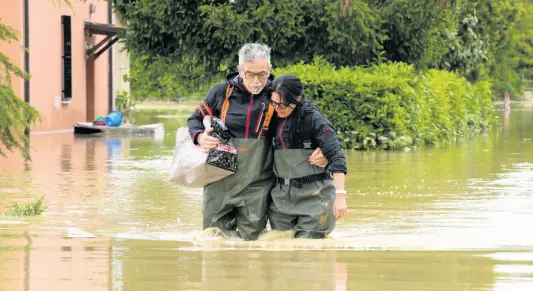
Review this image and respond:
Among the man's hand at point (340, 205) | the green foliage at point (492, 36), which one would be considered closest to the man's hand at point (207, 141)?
the man's hand at point (340, 205)

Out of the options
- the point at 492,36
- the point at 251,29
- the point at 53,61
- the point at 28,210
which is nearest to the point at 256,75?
the point at 28,210

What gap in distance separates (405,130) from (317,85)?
1992mm

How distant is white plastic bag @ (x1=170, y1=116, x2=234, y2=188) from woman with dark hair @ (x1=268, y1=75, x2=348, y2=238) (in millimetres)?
442

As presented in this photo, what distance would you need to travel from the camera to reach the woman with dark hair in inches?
351

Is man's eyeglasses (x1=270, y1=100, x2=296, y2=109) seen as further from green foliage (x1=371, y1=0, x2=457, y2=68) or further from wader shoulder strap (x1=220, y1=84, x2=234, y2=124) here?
green foliage (x1=371, y1=0, x2=457, y2=68)

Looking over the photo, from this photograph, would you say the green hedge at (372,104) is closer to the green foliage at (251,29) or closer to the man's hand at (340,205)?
the green foliage at (251,29)

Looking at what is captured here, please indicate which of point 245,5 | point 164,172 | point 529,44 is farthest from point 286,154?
point 529,44

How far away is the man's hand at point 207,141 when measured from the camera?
9094 mm

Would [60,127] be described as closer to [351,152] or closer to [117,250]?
[351,152]

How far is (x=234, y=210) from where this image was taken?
375 inches

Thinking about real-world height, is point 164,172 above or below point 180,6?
below

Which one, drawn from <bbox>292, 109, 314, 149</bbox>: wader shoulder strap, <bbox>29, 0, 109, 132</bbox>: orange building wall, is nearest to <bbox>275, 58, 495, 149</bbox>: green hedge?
<bbox>29, 0, 109, 132</bbox>: orange building wall

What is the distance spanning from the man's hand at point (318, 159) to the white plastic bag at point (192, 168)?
0.62 metres

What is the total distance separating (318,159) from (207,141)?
83 centimetres
